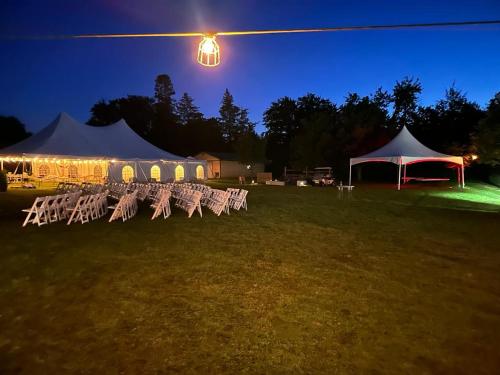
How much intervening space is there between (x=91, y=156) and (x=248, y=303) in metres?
22.7

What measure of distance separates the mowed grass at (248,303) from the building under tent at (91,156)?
17.1 m

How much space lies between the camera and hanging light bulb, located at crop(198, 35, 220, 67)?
15.2ft

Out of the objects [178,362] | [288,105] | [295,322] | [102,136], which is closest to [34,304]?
[178,362]

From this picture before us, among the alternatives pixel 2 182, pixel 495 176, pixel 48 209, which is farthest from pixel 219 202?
pixel 495 176

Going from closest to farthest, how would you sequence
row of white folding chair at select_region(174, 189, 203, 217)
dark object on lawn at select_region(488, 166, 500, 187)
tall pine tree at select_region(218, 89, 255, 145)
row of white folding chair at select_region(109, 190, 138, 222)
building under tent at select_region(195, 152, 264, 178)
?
row of white folding chair at select_region(109, 190, 138, 222) → row of white folding chair at select_region(174, 189, 203, 217) → dark object on lawn at select_region(488, 166, 500, 187) → building under tent at select_region(195, 152, 264, 178) → tall pine tree at select_region(218, 89, 255, 145)

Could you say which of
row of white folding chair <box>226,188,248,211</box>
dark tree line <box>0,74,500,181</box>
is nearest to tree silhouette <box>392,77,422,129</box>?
dark tree line <box>0,74,500,181</box>

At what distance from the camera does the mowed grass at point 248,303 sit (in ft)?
9.64

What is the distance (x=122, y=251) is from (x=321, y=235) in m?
4.19

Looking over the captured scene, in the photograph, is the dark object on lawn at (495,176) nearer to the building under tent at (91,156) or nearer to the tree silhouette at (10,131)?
the building under tent at (91,156)

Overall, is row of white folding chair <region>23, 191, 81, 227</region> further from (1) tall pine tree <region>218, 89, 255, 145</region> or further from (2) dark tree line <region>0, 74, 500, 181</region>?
(1) tall pine tree <region>218, 89, 255, 145</region>

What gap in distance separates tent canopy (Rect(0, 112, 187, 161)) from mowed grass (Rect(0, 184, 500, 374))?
1697 cm

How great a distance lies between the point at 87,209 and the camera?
1009 centimetres

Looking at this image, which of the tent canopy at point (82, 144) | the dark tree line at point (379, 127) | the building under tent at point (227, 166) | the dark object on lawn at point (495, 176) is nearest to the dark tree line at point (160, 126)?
the building under tent at point (227, 166)

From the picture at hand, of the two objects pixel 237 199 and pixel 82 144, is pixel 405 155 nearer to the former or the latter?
→ pixel 237 199
